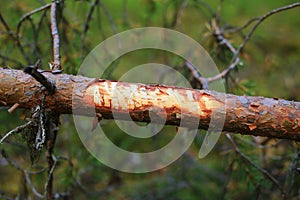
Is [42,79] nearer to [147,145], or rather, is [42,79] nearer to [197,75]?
[197,75]

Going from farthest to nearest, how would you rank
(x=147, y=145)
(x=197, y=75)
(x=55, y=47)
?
Answer: 1. (x=147, y=145)
2. (x=197, y=75)
3. (x=55, y=47)

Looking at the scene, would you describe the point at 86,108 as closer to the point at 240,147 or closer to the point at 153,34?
the point at 240,147

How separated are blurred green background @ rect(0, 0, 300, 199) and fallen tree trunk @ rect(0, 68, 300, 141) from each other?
0.38 ft

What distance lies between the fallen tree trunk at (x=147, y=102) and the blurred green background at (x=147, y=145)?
11 centimetres

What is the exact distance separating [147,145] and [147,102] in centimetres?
111

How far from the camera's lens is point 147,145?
1903mm

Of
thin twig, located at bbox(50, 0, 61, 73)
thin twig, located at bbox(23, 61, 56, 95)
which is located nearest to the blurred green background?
thin twig, located at bbox(50, 0, 61, 73)

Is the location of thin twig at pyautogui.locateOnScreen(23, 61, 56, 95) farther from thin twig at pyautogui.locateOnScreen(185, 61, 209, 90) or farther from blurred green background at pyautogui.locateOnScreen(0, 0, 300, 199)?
thin twig at pyautogui.locateOnScreen(185, 61, 209, 90)

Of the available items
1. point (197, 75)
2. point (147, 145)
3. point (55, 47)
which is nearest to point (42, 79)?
point (55, 47)

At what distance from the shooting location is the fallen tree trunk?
2.69 feet

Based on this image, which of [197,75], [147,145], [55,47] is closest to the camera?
[55,47]

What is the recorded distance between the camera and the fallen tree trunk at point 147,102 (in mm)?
819

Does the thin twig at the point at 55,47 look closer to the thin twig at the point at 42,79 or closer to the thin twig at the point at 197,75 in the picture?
the thin twig at the point at 42,79

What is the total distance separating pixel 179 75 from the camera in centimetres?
139
